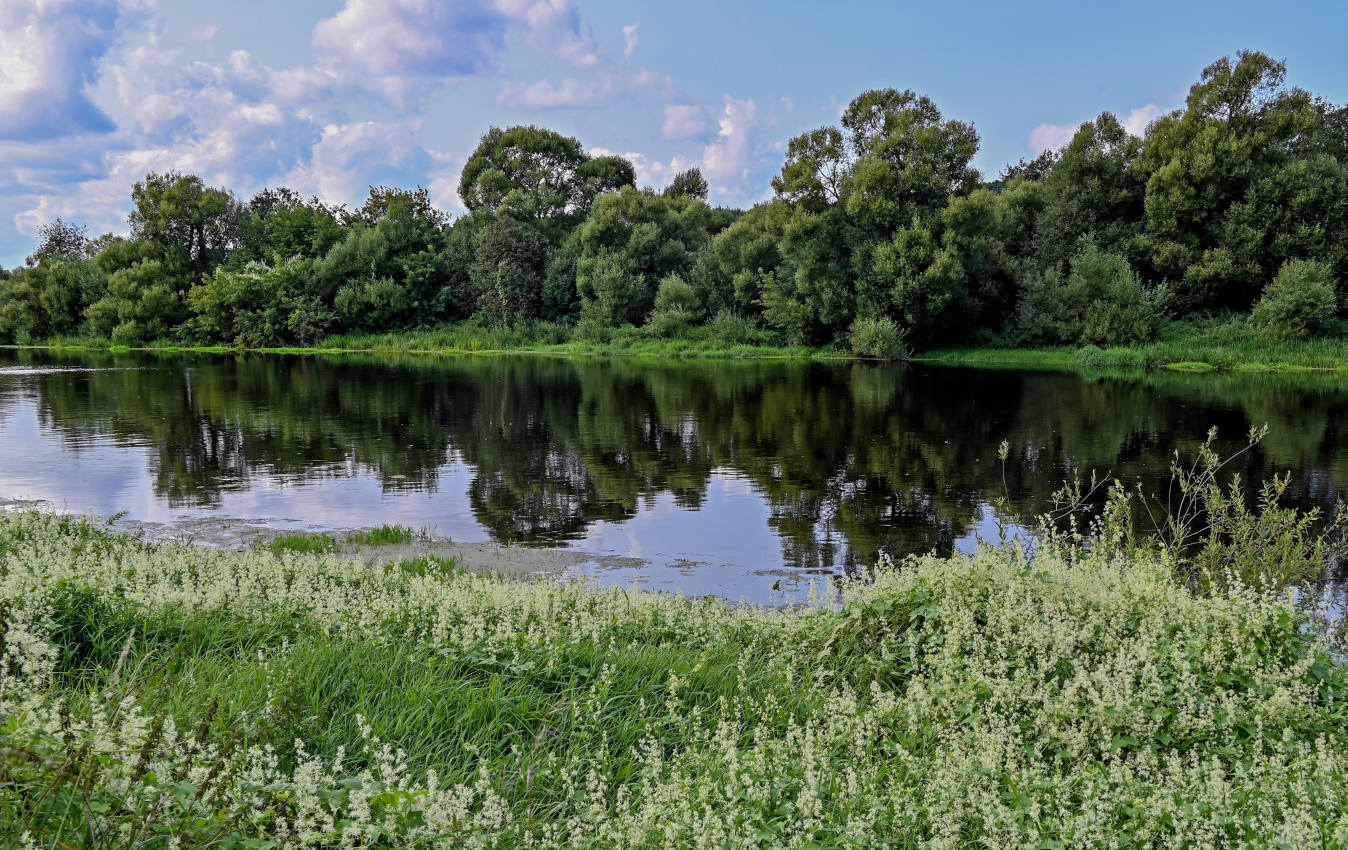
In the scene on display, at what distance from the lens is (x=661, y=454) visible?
22.0 m

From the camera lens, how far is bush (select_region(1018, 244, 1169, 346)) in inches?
2093

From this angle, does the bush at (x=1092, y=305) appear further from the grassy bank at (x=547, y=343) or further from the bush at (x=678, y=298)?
the bush at (x=678, y=298)

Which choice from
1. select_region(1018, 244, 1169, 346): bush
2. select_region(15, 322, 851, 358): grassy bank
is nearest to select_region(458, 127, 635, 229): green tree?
select_region(15, 322, 851, 358): grassy bank

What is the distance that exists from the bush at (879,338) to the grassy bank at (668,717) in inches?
1915

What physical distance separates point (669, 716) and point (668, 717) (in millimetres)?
28

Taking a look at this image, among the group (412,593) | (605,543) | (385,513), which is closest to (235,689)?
(412,593)

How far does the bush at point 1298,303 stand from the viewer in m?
47.3

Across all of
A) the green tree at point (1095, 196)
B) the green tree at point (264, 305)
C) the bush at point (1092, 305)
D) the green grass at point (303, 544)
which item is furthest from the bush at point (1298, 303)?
the green tree at point (264, 305)

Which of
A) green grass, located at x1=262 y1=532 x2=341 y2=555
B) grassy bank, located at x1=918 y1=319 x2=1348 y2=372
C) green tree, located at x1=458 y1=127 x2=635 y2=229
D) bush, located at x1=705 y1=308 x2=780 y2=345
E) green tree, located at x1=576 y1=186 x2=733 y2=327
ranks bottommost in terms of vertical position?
green grass, located at x1=262 y1=532 x2=341 y2=555

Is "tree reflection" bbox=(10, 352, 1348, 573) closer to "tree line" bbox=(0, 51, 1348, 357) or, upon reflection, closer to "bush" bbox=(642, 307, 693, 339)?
"tree line" bbox=(0, 51, 1348, 357)

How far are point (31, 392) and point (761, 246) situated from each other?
46223 millimetres

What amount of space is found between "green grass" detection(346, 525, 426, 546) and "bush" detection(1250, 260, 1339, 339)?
51482mm

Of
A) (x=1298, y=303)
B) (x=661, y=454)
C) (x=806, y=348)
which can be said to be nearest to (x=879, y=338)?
(x=806, y=348)

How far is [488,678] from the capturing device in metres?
5.91
